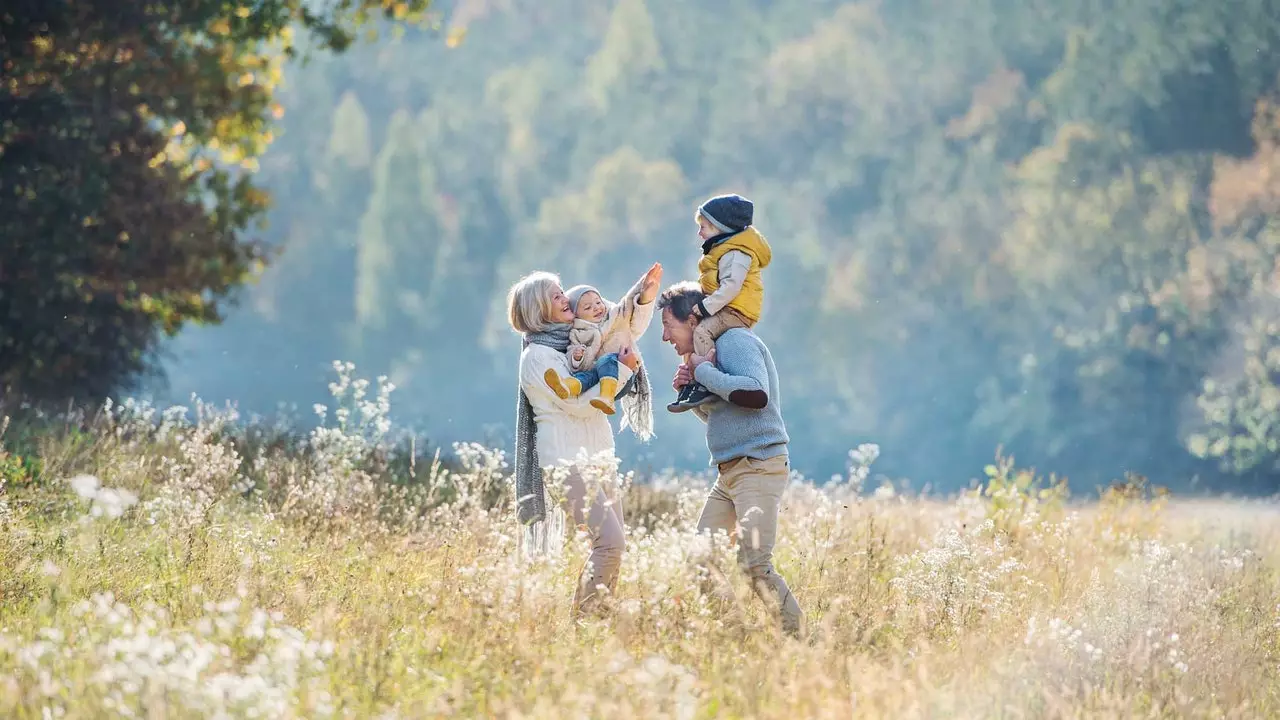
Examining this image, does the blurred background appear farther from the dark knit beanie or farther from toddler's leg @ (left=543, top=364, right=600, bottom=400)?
toddler's leg @ (left=543, top=364, right=600, bottom=400)

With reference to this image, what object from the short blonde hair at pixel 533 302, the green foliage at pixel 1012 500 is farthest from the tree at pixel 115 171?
the short blonde hair at pixel 533 302

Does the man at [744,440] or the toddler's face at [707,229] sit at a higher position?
the toddler's face at [707,229]

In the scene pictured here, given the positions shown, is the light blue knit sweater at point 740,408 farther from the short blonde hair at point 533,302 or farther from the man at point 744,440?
the short blonde hair at point 533,302

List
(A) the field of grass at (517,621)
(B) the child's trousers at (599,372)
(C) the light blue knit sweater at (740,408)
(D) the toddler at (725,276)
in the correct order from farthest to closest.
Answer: (D) the toddler at (725,276) → (B) the child's trousers at (599,372) → (C) the light blue knit sweater at (740,408) → (A) the field of grass at (517,621)

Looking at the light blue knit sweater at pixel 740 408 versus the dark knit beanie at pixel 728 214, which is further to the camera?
the dark knit beanie at pixel 728 214

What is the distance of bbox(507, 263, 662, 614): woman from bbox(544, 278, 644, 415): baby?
0.15 feet

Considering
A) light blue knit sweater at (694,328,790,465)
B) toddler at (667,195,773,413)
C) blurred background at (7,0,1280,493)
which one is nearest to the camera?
light blue knit sweater at (694,328,790,465)

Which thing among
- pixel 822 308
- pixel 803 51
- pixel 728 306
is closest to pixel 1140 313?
pixel 822 308

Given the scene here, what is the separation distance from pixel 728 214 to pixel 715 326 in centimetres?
57

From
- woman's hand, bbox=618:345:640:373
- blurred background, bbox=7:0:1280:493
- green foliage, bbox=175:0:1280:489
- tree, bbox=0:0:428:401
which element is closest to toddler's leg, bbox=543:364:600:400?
woman's hand, bbox=618:345:640:373

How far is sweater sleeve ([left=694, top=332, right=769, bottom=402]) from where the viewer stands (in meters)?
6.54

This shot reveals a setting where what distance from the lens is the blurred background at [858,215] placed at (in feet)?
122

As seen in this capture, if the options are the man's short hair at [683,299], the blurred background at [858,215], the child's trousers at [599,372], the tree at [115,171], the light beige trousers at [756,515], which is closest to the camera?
the light beige trousers at [756,515]

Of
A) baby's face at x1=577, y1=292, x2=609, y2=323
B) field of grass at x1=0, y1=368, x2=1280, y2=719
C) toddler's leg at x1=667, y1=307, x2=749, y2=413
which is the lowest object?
field of grass at x1=0, y1=368, x2=1280, y2=719
